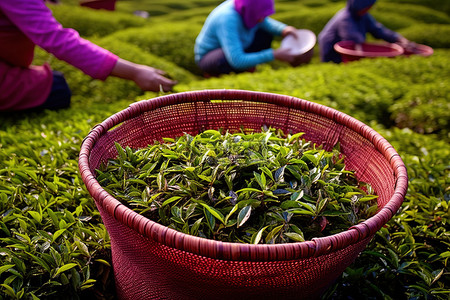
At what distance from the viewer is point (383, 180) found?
145 centimetres

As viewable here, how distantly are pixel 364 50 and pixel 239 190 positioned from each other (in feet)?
19.4

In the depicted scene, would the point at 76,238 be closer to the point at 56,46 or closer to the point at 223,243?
the point at 223,243

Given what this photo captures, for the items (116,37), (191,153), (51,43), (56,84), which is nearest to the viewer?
(191,153)

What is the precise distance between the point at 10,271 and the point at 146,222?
0.72m

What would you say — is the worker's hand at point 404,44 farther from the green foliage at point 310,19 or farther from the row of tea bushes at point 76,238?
the row of tea bushes at point 76,238

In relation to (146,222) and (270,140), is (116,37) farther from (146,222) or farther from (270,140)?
(146,222)

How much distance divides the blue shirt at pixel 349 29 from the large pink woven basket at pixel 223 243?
16.2 feet

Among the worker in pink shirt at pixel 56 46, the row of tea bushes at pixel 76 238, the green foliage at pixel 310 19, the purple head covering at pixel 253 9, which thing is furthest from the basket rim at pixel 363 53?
the green foliage at pixel 310 19

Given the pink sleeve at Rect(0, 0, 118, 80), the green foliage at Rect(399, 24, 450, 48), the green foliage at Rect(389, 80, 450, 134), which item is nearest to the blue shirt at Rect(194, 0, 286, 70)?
the green foliage at Rect(389, 80, 450, 134)

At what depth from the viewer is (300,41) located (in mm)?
4789

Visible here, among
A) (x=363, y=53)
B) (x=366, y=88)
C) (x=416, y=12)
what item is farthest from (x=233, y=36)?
(x=416, y=12)

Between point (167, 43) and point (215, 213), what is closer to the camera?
point (215, 213)

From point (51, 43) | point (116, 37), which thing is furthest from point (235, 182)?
point (116, 37)

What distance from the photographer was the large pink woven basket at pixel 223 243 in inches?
39.4
